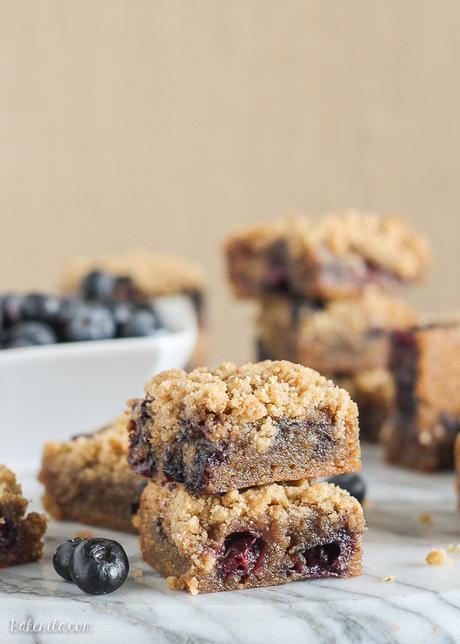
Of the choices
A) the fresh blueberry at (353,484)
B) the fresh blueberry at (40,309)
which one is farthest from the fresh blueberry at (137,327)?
the fresh blueberry at (353,484)

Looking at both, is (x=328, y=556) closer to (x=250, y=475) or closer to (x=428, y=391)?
(x=250, y=475)

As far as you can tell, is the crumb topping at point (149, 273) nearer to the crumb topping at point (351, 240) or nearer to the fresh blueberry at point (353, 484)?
the crumb topping at point (351, 240)

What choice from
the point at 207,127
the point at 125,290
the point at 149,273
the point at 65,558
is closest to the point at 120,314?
the point at 125,290

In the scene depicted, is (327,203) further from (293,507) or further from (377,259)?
(293,507)

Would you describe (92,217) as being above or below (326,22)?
below

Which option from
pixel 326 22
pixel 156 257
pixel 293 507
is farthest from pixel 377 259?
pixel 326 22

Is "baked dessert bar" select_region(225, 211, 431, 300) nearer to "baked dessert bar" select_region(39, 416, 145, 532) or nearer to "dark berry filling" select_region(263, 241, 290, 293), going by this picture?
"dark berry filling" select_region(263, 241, 290, 293)
